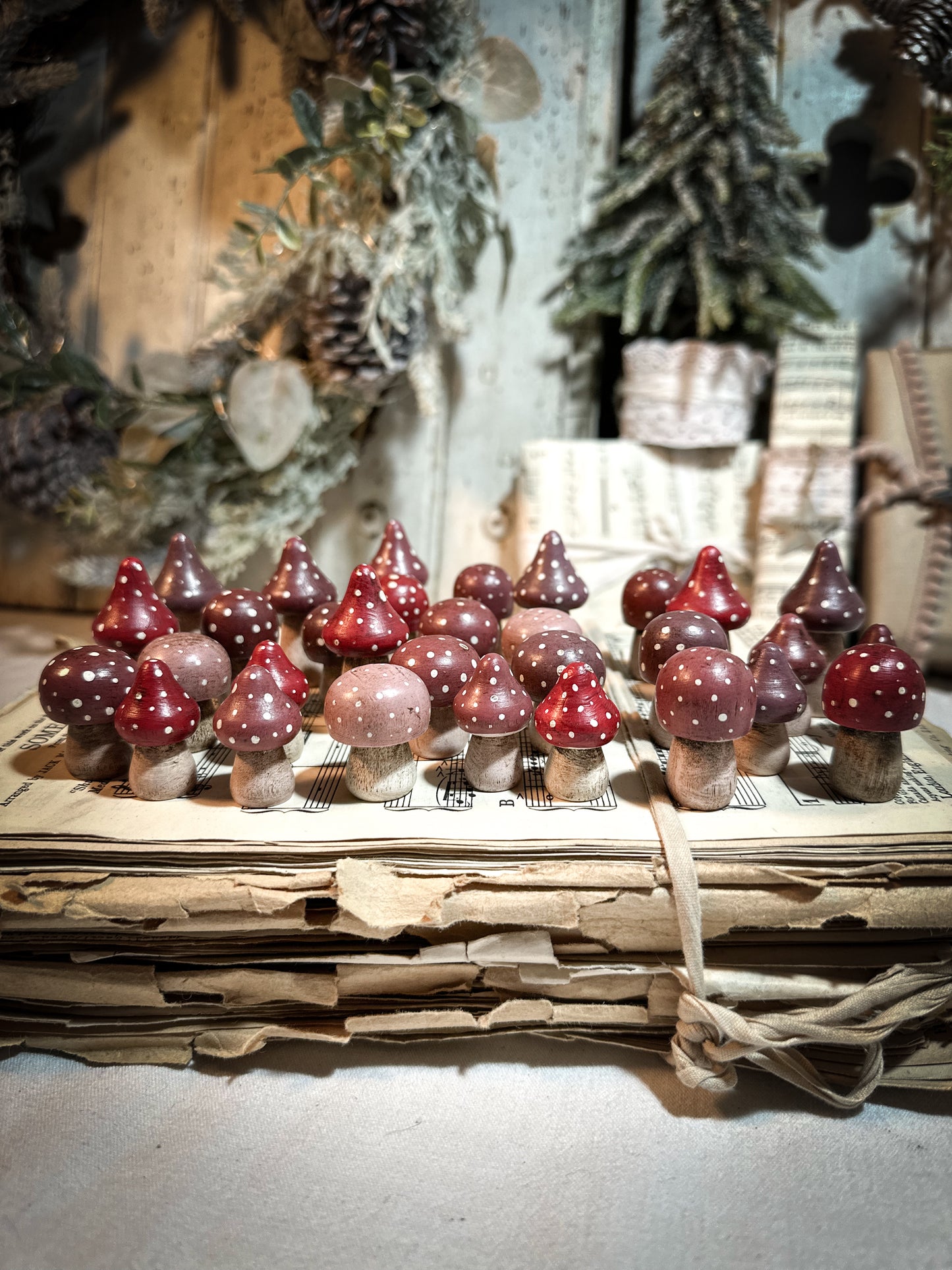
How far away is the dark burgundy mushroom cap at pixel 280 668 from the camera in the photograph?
77 centimetres

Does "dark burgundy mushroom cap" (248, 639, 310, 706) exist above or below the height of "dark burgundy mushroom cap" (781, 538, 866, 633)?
below

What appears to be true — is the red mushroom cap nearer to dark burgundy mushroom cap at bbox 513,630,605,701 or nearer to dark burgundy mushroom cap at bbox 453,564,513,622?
dark burgundy mushroom cap at bbox 513,630,605,701

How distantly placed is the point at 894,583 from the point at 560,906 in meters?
0.98

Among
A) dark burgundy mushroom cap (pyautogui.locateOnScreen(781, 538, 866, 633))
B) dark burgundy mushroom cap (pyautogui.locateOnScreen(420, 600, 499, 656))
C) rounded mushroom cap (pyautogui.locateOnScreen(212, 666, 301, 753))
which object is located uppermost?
dark burgundy mushroom cap (pyautogui.locateOnScreen(781, 538, 866, 633))

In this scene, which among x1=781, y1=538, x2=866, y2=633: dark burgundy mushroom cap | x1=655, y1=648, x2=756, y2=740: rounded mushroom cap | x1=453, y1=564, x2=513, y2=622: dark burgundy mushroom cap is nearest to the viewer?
x1=655, y1=648, x2=756, y2=740: rounded mushroom cap

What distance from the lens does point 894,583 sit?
1394mm

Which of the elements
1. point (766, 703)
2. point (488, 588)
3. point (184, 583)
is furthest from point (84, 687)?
point (766, 703)

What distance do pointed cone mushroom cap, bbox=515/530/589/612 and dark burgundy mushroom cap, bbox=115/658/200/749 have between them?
405mm

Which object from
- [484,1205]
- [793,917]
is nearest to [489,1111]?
[484,1205]

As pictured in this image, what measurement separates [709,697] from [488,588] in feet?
1.23

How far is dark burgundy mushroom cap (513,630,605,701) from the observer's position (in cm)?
82

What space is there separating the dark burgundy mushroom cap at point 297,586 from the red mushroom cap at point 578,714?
323mm

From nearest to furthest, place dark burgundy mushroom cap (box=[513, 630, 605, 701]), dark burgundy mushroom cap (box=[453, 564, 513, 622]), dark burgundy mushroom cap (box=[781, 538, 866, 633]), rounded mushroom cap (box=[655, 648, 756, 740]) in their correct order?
rounded mushroom cap (box=[655, 648, 756, 740])
dark burgundy mushroom cap (box=[513, 630, 605, 701])
dark burgundy mushroom cap (box=[781, 538, 866, 633])
dark burgundy mushroom cap (box=[453, 564, 513, 622])

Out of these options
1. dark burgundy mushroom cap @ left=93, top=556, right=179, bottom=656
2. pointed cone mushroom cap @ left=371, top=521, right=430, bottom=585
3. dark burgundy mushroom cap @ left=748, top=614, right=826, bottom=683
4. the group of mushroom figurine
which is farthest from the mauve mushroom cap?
dark burgundy mushroom cap @ left=748, top=614, right=826, bottom=683
